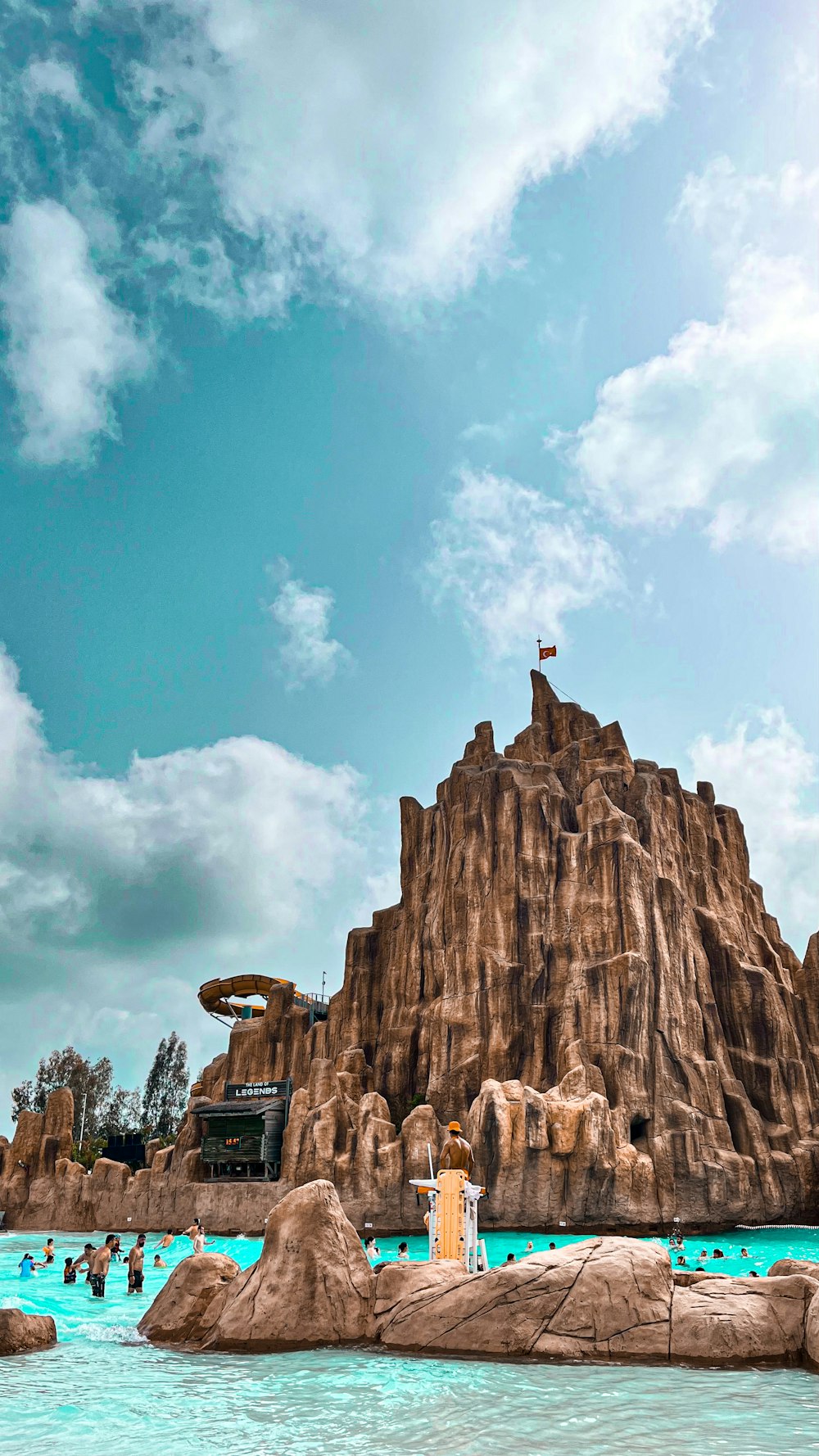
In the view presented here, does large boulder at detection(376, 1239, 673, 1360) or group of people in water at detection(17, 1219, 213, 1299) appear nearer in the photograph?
large boulder at detection(376, 1239, 673, 1360)

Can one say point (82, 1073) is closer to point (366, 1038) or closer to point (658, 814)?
point (366, 1038)

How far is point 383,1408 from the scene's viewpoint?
12609 millimetres

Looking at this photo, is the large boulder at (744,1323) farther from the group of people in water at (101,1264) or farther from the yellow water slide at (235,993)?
the yellow water slide at (235,993)

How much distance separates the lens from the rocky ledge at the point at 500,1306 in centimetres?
1480

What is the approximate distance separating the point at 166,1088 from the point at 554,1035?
5540 cm

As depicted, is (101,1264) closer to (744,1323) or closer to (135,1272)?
(135,1272)

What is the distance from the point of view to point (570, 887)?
58.8 metres

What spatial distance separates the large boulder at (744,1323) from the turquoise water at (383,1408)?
55cm

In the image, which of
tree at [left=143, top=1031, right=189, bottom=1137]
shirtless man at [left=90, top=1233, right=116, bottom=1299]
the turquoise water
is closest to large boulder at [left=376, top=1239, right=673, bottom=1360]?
the turquoise water

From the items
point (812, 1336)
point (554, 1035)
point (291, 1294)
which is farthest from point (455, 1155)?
point (554, 1035)

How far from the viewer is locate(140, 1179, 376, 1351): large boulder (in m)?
16.4

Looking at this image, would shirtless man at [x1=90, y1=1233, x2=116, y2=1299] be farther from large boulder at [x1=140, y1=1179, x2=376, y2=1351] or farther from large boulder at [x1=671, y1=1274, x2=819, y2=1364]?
large boulder at [x1=671, y1=1274, x2=819, y2=1364]

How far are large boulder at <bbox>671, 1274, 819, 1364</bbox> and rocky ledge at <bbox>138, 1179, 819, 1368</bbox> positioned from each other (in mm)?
14

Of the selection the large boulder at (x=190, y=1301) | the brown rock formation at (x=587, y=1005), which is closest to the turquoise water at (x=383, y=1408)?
the large boulder at (x=190, y=1301)
